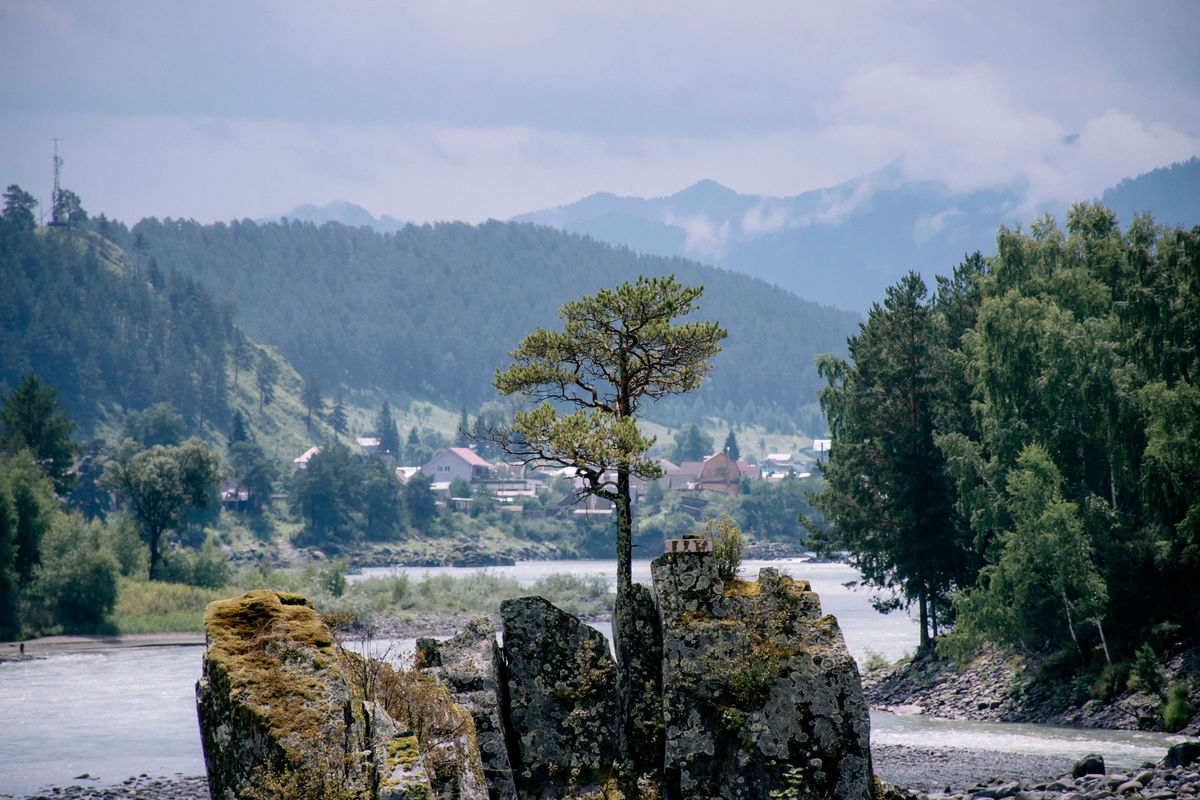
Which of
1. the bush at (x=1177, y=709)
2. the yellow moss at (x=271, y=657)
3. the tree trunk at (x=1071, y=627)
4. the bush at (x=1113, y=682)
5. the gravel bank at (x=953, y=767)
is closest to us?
the yellow moss at (x=271, y=657)

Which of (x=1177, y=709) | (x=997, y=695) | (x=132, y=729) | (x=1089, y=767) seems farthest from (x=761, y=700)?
(x=132, y=729)

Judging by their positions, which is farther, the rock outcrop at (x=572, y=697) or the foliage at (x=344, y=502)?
the foliage at (x=344, y=502)

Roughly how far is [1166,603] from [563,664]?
26876 millimetres

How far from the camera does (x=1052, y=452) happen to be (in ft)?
133

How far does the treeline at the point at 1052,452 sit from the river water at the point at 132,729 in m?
4.27

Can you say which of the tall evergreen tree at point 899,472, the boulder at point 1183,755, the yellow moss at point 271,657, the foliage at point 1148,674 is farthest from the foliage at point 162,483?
the yellow moss at point 271,657

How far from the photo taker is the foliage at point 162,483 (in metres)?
85.4

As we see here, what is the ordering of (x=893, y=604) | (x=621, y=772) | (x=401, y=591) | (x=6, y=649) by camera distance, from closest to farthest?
(x=621, y=772)
(x=893, y=604)
(x=6, y=649)
(x=401, y=591)

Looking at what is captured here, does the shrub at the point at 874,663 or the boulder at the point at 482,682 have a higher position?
the boulder at the point at 482,682

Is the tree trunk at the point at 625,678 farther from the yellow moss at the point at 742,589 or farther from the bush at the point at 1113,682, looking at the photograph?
the bush at the point at 1113,682

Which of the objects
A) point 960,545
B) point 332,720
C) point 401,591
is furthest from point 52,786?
point 401,591

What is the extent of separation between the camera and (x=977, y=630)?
40250mm

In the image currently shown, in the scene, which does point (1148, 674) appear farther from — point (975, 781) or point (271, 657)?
point (271, 657)

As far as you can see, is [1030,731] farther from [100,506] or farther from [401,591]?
[100,506]
